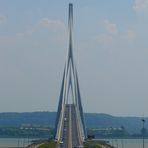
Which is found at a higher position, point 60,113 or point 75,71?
point 75,71

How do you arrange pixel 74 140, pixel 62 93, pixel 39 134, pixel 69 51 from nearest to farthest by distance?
pixel 74 140, pixel 62 93, pixel 69 51, pixel 39 134

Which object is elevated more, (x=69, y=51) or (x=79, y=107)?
(x=69, y=51)

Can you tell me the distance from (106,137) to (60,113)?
89.3 m

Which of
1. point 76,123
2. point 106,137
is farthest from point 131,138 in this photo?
point 76,123

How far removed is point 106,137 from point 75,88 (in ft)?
292

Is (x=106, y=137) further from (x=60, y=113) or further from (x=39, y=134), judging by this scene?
(x=60, y=113)

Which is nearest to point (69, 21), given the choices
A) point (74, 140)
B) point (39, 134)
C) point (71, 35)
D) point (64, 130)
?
point (71, 35)

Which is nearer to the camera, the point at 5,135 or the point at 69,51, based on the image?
the point at 69,51

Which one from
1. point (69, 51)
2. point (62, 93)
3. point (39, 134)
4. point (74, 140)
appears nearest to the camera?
point (74, 140)

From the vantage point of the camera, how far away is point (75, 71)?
93.9 metres

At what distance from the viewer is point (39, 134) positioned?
17438cm

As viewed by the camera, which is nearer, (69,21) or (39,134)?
(69,21)

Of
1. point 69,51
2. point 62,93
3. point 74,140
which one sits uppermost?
point 69,51

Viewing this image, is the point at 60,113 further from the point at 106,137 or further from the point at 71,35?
the point at 106,137
